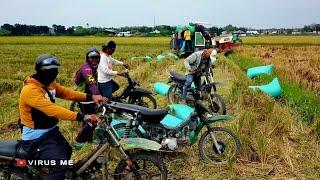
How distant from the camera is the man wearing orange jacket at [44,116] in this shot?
400cm

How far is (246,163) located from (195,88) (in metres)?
3.37

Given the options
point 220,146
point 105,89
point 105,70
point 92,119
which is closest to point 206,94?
point 105,89

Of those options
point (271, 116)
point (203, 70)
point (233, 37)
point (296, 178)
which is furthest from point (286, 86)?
point (233, 37)

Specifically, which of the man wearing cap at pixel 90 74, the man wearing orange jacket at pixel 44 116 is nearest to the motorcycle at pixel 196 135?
the man wearing cap at pixel 90 74

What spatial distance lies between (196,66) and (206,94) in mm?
658

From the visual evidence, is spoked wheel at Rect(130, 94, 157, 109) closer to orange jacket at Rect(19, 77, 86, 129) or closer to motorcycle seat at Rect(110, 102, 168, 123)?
motorcycle seat at Rect(110, 102, 168, 123)

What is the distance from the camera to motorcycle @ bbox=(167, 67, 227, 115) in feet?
26.9

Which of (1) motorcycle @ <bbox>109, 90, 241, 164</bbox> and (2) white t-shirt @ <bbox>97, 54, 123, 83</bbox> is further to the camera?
(2) white t-shirt @ <bbox>97, 54, 123, 83</bbox>

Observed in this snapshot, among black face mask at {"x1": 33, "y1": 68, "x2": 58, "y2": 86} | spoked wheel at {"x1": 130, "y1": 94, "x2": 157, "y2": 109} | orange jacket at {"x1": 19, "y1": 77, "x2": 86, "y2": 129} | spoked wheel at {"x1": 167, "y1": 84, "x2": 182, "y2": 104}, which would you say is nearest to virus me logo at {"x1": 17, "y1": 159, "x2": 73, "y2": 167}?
orange jacket at {"x1": 19, "y1": 77, "x2": 86, "y2": 129}

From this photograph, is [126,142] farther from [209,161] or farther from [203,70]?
[203,70]

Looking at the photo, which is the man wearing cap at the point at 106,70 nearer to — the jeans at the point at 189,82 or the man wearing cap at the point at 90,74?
the man wearing cap at the point at 90,74

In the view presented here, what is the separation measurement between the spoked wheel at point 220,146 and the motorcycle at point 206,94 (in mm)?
2410

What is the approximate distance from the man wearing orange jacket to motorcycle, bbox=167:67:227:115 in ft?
14.0

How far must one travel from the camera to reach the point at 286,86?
1183cm
